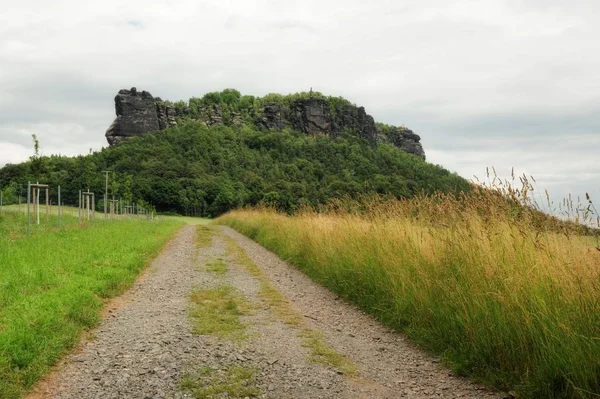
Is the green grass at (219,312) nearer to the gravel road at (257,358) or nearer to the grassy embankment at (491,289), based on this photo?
the gravel road at (257,358)

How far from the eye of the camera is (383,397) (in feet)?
13.9

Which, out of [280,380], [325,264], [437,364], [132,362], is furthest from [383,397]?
[325,264]

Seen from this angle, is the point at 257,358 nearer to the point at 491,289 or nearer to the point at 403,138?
the point at 491,289

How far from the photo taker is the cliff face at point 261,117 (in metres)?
137

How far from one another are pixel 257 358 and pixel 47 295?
13.1 ft

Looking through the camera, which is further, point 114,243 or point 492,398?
point 114,243

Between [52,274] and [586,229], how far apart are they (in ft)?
28.4

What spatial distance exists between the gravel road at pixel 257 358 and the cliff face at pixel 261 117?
119 meters

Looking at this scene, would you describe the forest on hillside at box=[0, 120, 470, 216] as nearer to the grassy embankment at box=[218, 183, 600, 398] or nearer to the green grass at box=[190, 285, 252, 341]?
the green grass at box=[190, 285, 252, 341]

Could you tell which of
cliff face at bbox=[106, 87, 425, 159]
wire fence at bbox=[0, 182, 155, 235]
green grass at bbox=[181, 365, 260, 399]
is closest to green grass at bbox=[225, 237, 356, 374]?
green grass at bbox=[181, 365, 260, 399]

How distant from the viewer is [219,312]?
7.29 meters

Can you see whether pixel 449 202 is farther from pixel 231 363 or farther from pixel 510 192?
pixel 231 363

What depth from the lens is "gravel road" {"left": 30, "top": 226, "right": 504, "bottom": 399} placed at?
14.0 ft

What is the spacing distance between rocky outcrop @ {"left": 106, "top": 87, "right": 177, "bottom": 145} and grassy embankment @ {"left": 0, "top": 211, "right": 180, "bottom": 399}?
421 ft
